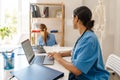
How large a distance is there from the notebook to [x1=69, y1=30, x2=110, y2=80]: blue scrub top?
0.17 meters

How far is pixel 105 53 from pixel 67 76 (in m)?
2.73

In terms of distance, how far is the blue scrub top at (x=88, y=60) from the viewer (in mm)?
1561

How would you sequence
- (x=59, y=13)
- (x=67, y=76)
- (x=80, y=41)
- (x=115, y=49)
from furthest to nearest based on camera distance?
(x=59, y=13) < (x=115, y=49) < (x=80, y=41) < (x=67, y=76)

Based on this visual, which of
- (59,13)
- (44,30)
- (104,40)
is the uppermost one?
(59,13)

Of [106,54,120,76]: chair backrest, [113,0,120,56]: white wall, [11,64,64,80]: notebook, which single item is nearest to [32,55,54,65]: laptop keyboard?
[11,64,64,80]: notebook

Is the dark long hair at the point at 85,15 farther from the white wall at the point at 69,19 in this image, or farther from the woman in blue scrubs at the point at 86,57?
the white wall at the point at 69,19

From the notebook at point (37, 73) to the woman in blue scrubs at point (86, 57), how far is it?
0.44ft

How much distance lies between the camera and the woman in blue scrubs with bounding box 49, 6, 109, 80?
1563 mm

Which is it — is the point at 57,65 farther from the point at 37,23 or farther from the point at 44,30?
the point at 37,23

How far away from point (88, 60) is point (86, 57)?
28mm

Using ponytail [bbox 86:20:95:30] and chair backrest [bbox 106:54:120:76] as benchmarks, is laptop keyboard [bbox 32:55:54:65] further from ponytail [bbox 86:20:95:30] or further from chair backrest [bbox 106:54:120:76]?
chair backrest [bbox 106:54:120:76]

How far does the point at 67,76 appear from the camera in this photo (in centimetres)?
154

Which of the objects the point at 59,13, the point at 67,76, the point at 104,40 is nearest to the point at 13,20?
the point at 59,13

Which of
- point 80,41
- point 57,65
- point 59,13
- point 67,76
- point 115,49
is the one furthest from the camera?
point 59,13
